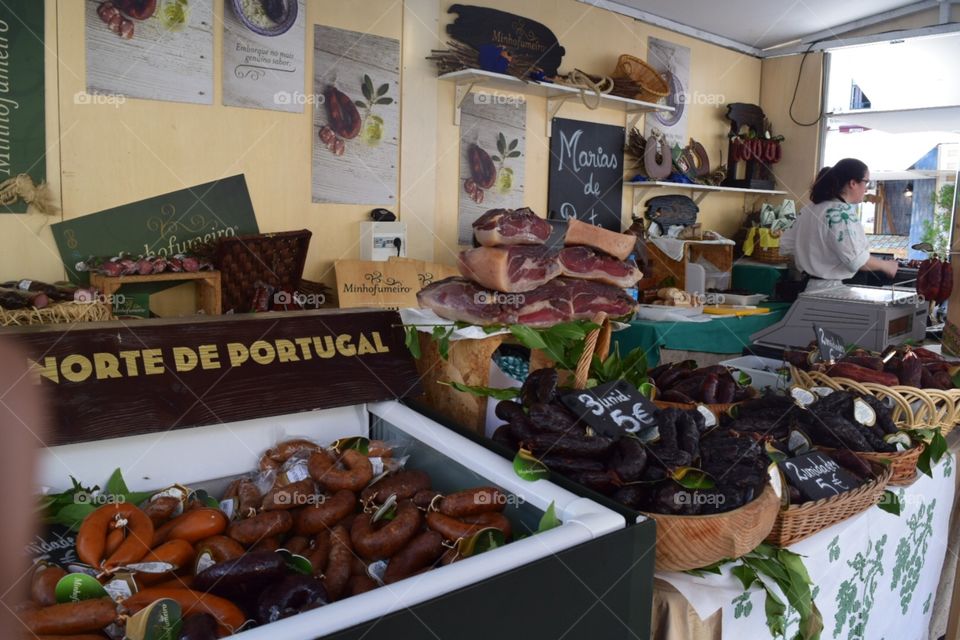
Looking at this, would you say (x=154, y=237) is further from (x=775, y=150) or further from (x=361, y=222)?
(x=775, y=150)

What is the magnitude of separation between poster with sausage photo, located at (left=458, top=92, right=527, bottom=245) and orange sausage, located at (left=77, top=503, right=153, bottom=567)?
3649mm

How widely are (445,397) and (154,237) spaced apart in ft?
7.42

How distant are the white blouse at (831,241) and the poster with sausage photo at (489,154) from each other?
6.28 ft

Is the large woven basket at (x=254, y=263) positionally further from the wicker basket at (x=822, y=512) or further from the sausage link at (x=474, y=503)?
the wicker basket at (x=822, y=512)

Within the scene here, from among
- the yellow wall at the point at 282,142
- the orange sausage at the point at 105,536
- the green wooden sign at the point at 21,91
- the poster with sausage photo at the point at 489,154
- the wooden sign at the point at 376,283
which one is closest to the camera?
the orange sausage at the point at 105,536

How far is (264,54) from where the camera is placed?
3.76m

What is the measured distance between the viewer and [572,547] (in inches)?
40.9

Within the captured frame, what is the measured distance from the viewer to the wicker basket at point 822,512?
55.9 inches

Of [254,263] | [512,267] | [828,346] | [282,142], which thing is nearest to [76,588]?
[512,267]

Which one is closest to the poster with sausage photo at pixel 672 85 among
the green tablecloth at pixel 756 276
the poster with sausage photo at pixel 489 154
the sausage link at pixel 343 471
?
the green tablecloth at pixel 756 276

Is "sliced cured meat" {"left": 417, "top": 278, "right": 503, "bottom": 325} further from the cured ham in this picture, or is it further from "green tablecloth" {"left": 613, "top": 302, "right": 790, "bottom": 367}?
"green tablecloth" {"left": 613, "top": 302, "right": 790, "bottom": 367}

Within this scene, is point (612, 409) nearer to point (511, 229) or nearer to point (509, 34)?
point (511, 229)

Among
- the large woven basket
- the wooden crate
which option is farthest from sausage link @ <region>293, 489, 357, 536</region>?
the wooden crate

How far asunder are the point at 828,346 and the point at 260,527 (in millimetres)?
1823
